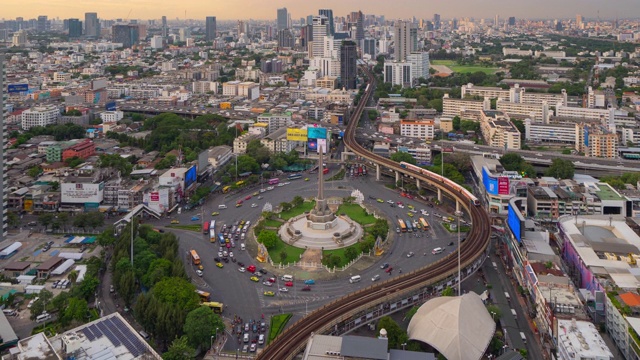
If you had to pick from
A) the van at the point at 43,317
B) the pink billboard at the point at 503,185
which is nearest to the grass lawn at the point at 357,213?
the pink billboard at the point at 503,185

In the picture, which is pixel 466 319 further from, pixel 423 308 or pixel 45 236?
pixel 45 236

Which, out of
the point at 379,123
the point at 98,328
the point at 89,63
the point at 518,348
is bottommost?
the point at 518,348

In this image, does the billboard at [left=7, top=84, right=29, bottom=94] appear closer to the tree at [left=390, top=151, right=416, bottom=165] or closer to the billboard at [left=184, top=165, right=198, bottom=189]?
the billboard at [left=184, top=165, right=198, bottom=189]

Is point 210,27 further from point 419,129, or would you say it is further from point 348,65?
point 419,129

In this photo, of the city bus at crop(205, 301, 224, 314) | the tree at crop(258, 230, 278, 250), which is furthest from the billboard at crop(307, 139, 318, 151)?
the city bus at crop(205, 301, 224, 314)

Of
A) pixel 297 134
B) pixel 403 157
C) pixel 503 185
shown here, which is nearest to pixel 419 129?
pixel 403 157

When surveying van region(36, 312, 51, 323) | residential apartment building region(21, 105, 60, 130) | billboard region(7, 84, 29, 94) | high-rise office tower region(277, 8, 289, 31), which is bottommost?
van region(36, 312, 51, 323)

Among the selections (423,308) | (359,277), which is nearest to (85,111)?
(359,277)

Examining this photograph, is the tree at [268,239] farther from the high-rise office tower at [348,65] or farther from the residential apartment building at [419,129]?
the high-rise office tower at [348,65]
